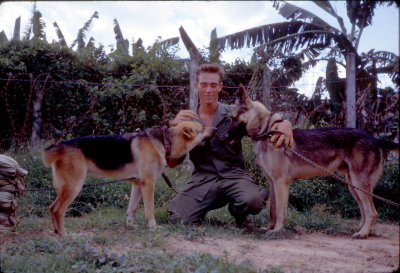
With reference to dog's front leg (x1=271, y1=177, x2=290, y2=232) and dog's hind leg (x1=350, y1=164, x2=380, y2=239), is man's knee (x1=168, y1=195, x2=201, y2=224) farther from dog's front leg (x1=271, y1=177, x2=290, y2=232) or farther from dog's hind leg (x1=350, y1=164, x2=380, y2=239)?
dog's hind leg (x1=350, y1=164, x2=380, y2=239)

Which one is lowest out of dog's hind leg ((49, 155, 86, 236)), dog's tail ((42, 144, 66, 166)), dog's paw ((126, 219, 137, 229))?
dog's paw ((126, 219, 137, 229))

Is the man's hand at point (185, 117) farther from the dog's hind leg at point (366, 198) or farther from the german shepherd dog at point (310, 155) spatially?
the dog's hind leg at point (366, 198)

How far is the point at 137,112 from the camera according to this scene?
909cm

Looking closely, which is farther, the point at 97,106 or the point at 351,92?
the point at 97,106

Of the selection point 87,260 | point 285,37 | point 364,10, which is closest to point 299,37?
point 285,37

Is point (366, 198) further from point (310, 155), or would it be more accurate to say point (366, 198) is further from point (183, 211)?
point (183, 211)

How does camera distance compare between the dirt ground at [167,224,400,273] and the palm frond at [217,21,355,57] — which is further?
the palm frond at [217,21,355,57]

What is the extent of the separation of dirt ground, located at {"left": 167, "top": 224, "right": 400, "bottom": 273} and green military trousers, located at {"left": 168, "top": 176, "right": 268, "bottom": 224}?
691mm

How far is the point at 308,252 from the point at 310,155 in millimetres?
1929

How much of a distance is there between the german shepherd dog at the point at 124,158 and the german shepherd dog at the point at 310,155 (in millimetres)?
651

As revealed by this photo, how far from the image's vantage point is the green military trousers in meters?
5.02

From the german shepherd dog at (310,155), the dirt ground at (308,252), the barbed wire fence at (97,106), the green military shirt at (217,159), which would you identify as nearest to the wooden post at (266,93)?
the barbed wire fence at (97,106)

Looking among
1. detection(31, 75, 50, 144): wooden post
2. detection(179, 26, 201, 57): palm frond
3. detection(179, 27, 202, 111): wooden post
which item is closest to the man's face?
detection(179, 27, 202, 111): wooden post

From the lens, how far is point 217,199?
531 cm
